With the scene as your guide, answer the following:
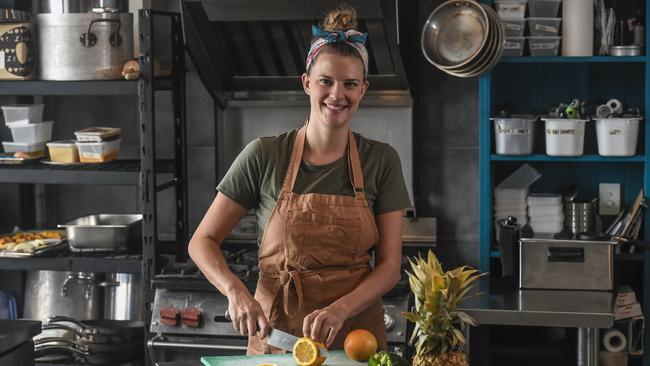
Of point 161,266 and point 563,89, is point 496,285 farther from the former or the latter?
point 161,266

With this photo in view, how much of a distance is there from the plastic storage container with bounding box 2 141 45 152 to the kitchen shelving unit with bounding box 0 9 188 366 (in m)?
0.15

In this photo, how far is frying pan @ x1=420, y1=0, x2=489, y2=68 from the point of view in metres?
4.05

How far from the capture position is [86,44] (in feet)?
13.7

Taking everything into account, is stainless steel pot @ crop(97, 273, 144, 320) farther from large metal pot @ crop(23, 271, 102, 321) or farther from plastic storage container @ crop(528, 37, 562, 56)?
plastic storage container @ crop(528, 37, 562, 56)

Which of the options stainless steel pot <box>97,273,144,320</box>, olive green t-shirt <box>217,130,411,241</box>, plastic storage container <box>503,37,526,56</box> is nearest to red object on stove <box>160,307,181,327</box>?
stainless steel pot <box>97,273,144,320</box>

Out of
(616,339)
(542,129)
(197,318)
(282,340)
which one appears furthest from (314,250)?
(542,129)

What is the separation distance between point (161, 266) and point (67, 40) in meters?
1.05

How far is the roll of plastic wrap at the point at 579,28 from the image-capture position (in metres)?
4.11

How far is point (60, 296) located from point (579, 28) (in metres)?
2.63

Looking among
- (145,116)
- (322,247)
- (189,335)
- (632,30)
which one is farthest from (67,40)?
(632,30)

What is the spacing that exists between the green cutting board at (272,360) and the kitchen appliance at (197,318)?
135cm

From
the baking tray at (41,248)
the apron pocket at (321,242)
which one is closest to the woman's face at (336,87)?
the apron pocket at (321,242)

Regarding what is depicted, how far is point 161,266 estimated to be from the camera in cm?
421

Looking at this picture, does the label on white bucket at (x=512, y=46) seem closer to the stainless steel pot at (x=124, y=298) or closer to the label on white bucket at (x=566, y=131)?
the label on white bucket at (x=566, y=131)
